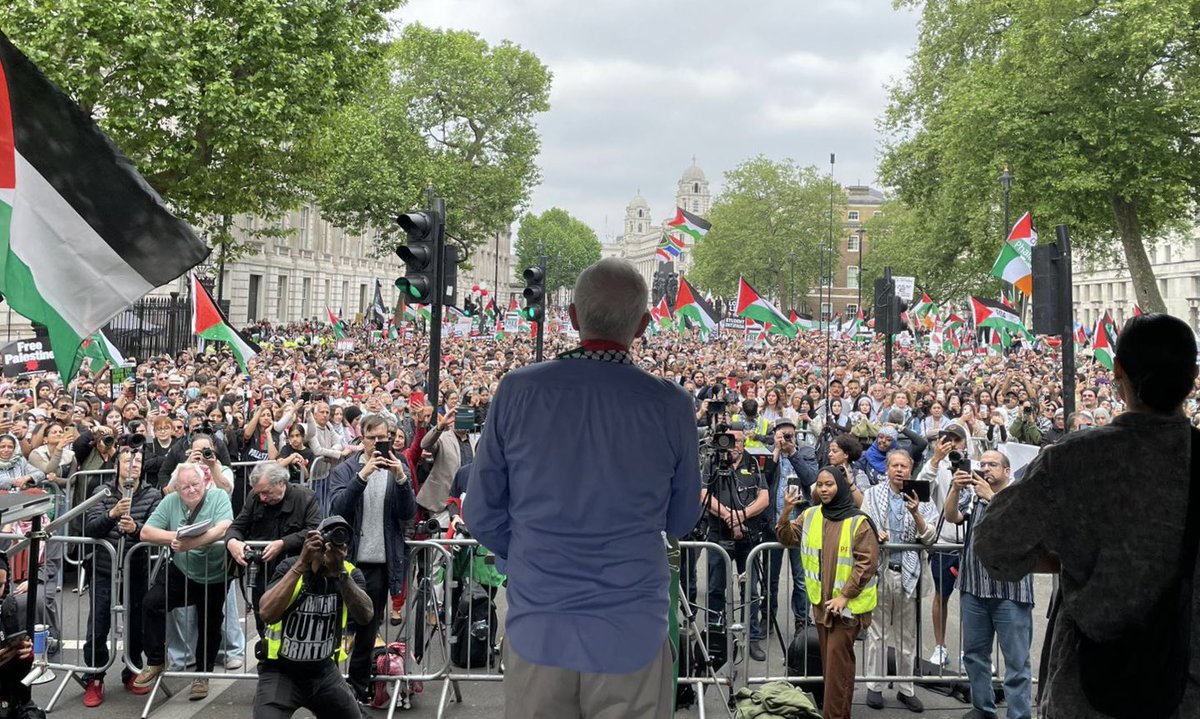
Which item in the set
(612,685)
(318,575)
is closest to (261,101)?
(318,575)

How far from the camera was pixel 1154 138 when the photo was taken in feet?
84.3

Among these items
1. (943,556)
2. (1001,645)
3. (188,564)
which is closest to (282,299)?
(188,564)

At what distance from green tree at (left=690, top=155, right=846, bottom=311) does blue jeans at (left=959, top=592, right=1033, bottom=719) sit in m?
79.1

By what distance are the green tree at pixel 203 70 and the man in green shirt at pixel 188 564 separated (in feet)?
43.7

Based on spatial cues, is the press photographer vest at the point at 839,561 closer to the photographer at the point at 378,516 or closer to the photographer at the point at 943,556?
the photographer at the point at 943,556

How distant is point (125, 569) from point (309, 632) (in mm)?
2402

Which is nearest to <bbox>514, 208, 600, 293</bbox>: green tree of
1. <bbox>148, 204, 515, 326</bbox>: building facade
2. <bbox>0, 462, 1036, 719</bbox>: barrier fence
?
<bbox>148, 204, 515, 326</bbox>: building facade

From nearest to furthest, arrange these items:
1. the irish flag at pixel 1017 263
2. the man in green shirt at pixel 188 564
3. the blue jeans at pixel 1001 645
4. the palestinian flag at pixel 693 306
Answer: the blue jeans at pixel 1001 645, the man in green shirt at pixel 188 564, the irish flag at pixel 1017 263, the palestinian flag at pixel 693 306

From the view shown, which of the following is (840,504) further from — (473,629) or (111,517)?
(111,517)

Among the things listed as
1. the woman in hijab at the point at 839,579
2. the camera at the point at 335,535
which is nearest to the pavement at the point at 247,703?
the woman in hijab at the point at 839,579

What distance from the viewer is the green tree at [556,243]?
12550 centimetres

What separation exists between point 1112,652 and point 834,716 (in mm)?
3754

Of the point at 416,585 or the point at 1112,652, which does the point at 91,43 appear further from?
the point at 1112,652

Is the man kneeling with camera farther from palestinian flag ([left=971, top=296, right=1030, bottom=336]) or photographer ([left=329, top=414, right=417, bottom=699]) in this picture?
palestinian flag ([left=971, top=296, right=1030, bottom=336])
